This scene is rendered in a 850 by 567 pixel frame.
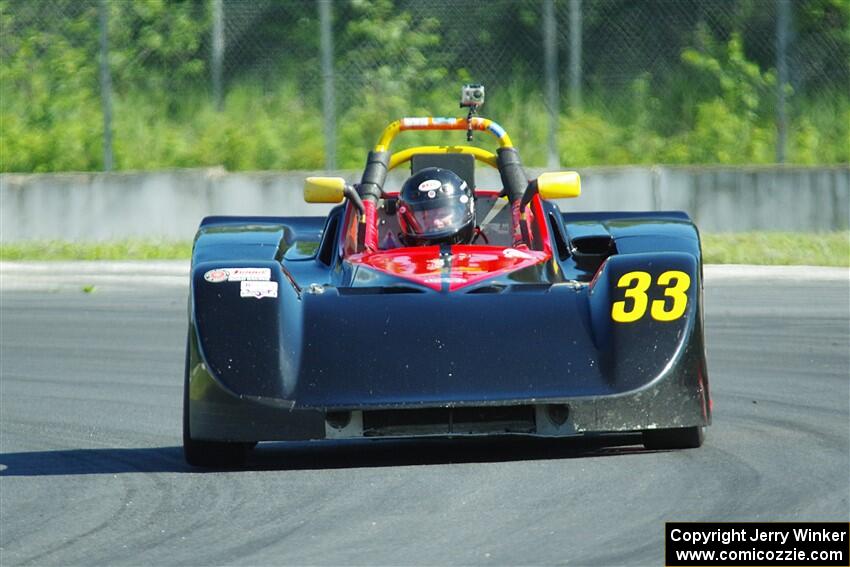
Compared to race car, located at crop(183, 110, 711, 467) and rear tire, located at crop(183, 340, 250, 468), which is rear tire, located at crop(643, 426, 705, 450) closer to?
race car, located at crop(183, 110, 711, 467)

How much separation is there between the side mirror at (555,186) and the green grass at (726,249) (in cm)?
727

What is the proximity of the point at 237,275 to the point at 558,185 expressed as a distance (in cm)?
196

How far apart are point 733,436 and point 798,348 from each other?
3345 mm

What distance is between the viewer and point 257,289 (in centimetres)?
721

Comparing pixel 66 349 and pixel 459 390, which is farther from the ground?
pixel 459 390

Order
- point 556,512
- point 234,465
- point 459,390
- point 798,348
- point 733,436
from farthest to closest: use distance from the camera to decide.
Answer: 1. point 798,348
2. point 733,436
3. point 234,465
4. point 459,390
5. point 556,512

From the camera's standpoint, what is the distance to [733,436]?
7855 millimetres

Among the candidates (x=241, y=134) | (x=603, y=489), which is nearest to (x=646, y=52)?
(x=241, y=134)

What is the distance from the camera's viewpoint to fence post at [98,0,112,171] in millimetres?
18734

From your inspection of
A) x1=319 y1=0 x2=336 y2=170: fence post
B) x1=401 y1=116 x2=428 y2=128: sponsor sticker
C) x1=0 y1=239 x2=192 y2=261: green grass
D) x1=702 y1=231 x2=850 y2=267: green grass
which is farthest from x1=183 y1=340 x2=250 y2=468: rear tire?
x1=319 y1=0 x2=336 y2=170: fence post

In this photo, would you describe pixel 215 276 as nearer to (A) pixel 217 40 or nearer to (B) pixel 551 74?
(B) pixel 551 74

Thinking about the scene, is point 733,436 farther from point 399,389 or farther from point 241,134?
point 241,134

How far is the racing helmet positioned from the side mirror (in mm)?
374

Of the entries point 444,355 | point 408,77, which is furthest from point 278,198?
point 444,355
